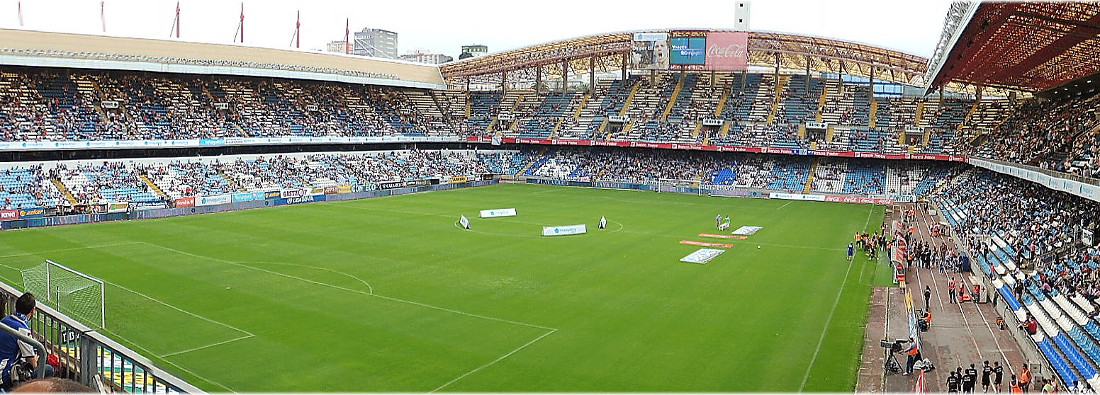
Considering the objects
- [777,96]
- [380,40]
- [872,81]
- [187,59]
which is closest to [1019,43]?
[872,81]

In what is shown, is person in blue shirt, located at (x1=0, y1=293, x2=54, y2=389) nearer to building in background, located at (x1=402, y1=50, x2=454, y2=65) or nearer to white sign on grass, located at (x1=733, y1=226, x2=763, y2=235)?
white sign on grass, located at (x1=733, y1=226, x2=763, y2=235)

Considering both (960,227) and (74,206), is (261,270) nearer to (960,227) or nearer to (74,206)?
(74,206)

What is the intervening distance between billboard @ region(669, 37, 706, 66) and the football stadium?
267 millimetres

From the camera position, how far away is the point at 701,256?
32.9 m

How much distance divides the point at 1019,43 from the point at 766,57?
40.3m

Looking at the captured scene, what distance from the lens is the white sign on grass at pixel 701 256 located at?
105ft

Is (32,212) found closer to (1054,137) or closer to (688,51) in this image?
(688,51)

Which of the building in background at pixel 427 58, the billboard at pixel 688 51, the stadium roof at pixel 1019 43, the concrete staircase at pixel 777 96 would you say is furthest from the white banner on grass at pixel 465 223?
the building in background at pixel 427 58

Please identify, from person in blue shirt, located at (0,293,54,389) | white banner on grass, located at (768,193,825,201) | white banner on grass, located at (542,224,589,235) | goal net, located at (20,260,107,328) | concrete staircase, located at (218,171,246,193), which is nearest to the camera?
person in blue shirt, located at (0,293,54,389)

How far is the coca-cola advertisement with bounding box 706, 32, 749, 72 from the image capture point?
66062mm

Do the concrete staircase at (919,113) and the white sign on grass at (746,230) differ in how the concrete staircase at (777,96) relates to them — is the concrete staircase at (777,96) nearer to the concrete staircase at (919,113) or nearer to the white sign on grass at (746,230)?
the concrete staircase at (919,113)

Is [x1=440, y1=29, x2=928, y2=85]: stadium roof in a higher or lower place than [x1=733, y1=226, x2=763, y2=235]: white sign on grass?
higher

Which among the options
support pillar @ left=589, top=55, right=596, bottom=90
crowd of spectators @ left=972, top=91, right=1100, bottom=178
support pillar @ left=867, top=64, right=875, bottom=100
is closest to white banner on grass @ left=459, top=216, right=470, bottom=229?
crowd of spectators @ left=972, top=91, right=1100, bottom=178

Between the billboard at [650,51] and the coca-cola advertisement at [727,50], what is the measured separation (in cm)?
382
